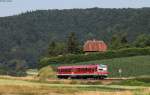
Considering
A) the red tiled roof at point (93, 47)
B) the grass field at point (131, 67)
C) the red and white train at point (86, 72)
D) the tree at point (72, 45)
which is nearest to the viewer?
the red and white train at point (86, 72)

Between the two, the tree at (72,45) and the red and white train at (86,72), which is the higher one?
the tree at (72,45)

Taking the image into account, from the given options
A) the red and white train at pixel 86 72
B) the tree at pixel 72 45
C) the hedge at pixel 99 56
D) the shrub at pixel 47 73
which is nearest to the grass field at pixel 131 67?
the red and white train at pixel 86 72

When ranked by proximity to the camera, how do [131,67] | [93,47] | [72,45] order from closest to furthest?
[131,67] < [72,45] < [93,47]

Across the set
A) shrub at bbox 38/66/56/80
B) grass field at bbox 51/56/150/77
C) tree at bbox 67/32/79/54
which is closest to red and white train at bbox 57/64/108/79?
shrub at bbox 38/66/56/80

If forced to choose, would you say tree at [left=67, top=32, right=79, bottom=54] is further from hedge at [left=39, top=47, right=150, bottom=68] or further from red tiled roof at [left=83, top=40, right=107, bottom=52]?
hedge at [left=39, top=47, right=150, bottom=68]

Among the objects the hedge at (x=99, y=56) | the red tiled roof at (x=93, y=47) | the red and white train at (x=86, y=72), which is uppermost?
the red tiled roof at (x=93, y=47)

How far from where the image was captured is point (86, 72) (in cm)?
8488

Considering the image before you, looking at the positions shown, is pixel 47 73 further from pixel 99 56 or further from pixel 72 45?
pixel 72 45

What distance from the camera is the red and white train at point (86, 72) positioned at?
273ft

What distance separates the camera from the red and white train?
273ft

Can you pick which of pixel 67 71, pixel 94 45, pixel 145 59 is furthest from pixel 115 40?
pixel 67 71

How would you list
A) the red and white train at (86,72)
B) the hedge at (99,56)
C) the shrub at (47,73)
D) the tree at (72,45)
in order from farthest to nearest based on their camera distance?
the tree at (72,45), the hedge at (99,56), the shrub at (47,73), the red and white train at (86,72)

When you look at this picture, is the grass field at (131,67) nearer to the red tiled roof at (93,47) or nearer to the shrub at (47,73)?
the shrub at (47,73)

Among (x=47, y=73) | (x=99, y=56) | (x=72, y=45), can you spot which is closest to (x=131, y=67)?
(x=47, y=73)
